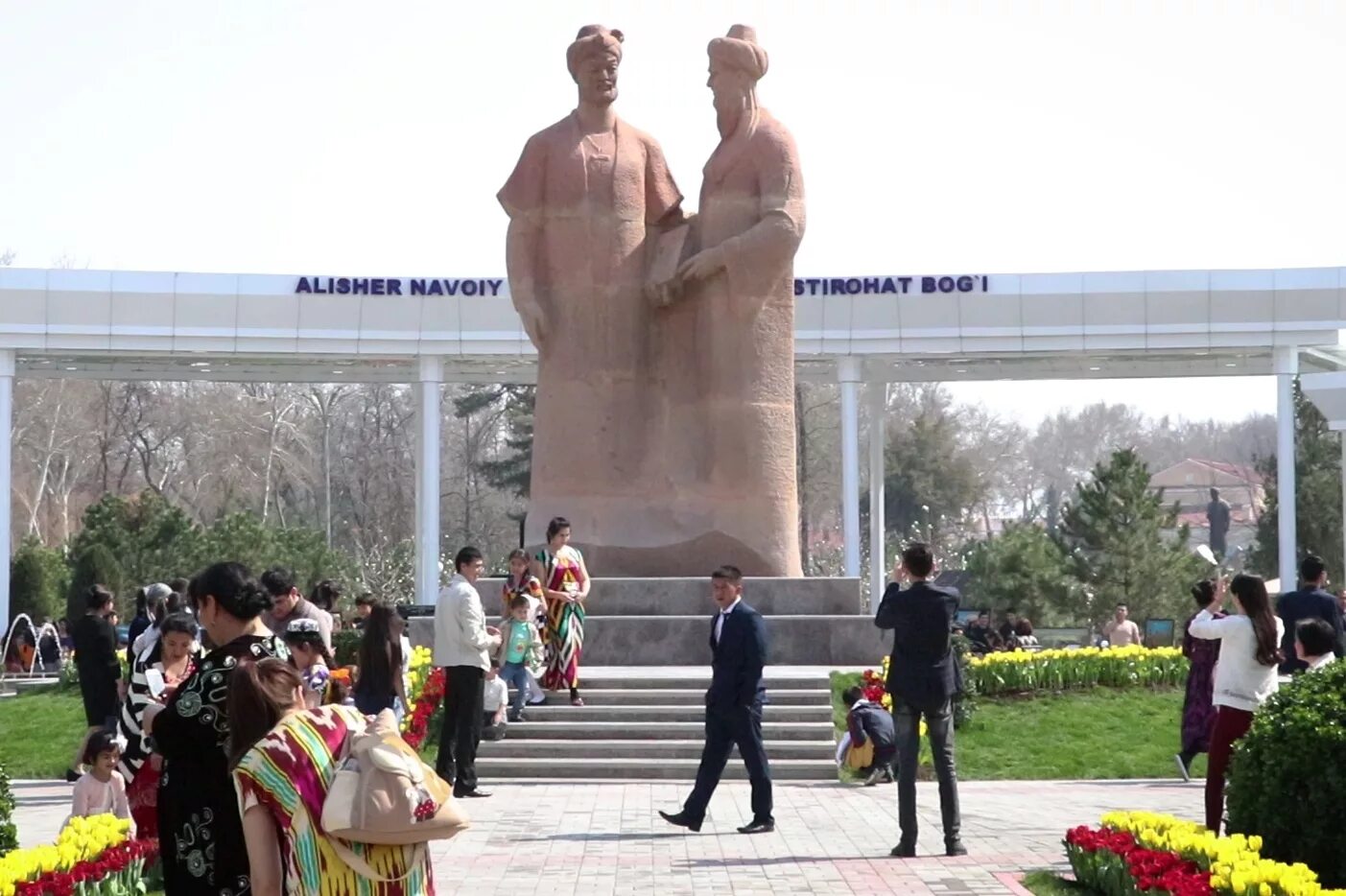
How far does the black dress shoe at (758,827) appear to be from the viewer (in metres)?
11.5

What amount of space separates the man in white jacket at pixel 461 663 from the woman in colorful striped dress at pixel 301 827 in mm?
7472

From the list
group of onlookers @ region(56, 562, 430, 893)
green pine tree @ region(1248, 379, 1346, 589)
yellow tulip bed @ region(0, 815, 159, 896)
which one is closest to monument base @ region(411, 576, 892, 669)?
yellow tulip bed @ region(0, 815, 159, 896)

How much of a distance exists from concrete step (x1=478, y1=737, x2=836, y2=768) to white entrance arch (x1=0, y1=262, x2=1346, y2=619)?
19864mm

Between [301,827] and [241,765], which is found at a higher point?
[241,765]

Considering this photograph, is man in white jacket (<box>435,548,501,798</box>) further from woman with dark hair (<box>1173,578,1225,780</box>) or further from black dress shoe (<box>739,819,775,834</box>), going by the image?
woman with dark hair (<box>1173,578,1225,780</box>)

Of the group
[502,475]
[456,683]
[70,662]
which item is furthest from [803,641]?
[502,475]

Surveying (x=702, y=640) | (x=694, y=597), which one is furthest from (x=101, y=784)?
(x=694, y=597)

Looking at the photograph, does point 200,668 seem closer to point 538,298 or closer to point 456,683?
point 456,683

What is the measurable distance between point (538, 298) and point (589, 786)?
5813 mm

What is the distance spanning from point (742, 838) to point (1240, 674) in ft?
9.26

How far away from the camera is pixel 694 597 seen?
17.7 m

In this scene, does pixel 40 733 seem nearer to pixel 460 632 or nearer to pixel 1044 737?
pixel 460 632

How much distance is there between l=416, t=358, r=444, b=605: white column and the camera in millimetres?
36531

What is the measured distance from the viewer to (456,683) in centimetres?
1280
